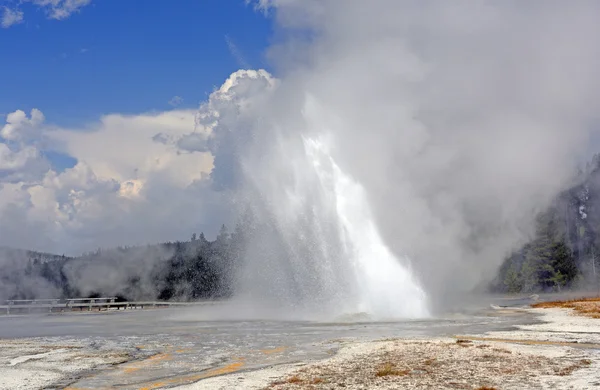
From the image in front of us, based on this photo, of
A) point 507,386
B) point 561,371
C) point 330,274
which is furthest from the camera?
point 330,274

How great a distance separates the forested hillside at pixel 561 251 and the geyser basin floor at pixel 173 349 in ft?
169

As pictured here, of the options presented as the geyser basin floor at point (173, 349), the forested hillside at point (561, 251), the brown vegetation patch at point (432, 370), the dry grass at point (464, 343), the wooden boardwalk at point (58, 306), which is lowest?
the brown vegetation patch at point (432, 370)

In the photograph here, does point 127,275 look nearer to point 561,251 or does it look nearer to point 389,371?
point 561,251

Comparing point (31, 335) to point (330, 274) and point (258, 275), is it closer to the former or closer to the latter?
point (330, 274)

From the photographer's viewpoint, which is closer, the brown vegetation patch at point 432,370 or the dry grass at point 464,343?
the brown vegetation patch at point 432,370

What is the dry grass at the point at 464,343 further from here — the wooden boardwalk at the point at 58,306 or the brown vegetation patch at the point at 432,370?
the wooden boardwalk at the point at 58,306

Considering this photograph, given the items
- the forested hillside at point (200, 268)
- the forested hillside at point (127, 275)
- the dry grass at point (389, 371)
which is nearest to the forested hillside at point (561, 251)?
the forested hillside at point (200, 268)

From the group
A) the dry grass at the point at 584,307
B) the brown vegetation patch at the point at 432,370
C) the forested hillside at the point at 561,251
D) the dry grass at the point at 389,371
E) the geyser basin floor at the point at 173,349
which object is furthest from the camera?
the forested hillside at the point at 561,251

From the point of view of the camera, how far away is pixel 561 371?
13.2 metres

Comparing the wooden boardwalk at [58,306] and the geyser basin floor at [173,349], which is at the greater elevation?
the wooden boardwalk at [58,306]

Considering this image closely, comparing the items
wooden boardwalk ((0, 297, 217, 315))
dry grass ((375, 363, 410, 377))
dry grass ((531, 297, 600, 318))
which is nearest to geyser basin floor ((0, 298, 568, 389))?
dry grass ((375, 363, 410, 377))

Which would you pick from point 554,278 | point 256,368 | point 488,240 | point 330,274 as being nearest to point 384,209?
point 330,274

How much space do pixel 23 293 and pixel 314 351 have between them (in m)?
64.7

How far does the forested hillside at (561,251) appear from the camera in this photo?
76812mm
